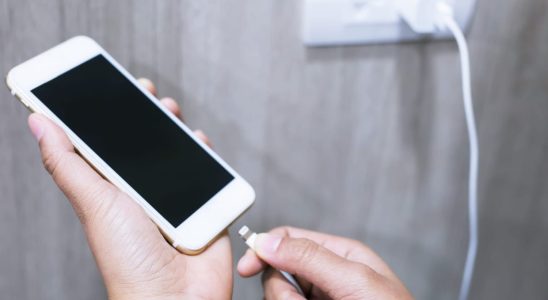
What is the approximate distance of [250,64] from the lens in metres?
0.60

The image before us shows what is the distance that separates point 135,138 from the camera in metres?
0.55

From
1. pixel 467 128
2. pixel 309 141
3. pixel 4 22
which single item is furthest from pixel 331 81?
pixel 4 22

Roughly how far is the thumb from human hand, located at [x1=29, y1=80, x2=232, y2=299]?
0.07m

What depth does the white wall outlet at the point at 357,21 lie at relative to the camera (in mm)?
580

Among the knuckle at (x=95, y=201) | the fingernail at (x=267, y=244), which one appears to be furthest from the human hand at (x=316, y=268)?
the knuckle at (x=95, y=201)

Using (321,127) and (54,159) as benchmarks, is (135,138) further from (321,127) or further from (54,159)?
(321,127)

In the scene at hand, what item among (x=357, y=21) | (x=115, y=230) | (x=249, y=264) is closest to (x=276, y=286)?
(x=249, y=264)

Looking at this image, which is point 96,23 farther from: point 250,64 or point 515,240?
point 515,240

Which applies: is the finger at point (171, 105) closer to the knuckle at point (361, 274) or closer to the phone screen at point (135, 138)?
the phone screen at point (135, 138)

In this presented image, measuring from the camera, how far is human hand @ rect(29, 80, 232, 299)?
481 mm

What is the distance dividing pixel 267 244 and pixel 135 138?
0.15 metres

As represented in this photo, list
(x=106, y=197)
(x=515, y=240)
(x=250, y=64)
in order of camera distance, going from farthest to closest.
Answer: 1. (x=515, y=240)
2. (x=250, y=64)
3. (x=106, y=197)

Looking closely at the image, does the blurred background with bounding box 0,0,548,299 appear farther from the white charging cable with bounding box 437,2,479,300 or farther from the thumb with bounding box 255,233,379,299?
the thumb with bounding box 255,233,379,299

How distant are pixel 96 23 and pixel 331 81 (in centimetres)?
23
